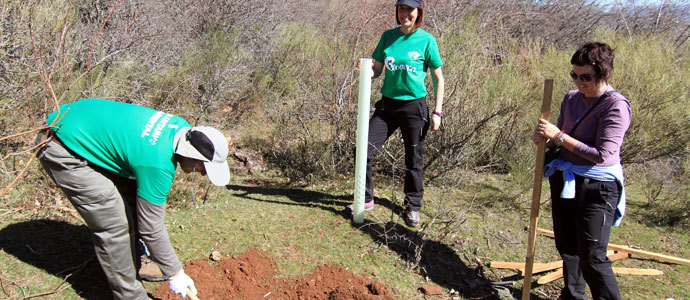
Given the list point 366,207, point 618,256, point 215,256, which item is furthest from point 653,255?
→ point 215,256

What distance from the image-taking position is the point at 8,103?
13.9 ft

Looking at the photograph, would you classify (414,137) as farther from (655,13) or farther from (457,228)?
(655,13)

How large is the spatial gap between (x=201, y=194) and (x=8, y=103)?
2.05 metres

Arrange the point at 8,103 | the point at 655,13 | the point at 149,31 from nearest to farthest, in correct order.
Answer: the point at 8,103
the point at 149,31
the point at 655,13

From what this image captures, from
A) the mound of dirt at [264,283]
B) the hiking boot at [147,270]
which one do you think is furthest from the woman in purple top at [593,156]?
the hiking boot at [147,270]

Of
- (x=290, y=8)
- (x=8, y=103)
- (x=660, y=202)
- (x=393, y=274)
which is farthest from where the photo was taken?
(x=290, y=8)

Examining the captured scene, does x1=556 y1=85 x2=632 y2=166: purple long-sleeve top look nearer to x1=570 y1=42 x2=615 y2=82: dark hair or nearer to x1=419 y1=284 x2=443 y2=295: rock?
x1=570 y1=42 x2=615 y2=82: dark hair

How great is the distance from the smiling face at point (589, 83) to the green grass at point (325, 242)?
154cm

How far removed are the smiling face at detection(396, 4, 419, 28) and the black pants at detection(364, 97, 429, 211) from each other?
2.07 feet

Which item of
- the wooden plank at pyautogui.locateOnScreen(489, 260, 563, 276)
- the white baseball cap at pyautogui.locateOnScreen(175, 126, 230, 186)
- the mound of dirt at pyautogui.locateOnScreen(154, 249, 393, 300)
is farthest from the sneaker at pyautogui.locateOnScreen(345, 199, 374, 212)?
the white baseball cap at pyautogui.locateOnScreen(175, 126, 230, 186)

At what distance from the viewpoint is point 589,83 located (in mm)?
2518

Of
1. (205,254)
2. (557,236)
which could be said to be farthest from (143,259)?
(557,236)

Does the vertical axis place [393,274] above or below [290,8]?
below

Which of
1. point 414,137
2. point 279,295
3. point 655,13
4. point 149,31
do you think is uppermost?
point 655,13
